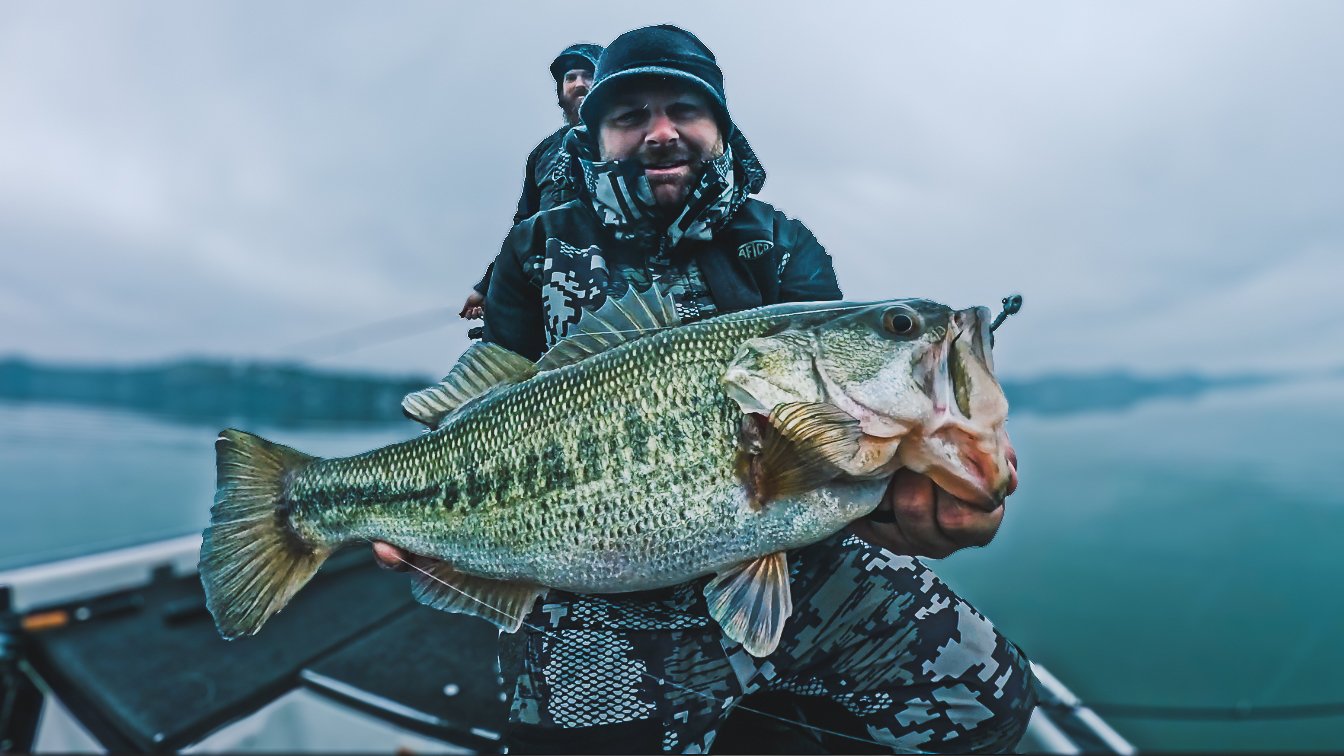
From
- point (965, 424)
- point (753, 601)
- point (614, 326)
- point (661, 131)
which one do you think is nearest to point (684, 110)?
point (661, 131)

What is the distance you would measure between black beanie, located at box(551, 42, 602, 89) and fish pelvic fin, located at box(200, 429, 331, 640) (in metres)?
2.11

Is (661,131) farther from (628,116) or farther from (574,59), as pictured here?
(574,59)

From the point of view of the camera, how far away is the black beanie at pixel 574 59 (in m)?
3.00

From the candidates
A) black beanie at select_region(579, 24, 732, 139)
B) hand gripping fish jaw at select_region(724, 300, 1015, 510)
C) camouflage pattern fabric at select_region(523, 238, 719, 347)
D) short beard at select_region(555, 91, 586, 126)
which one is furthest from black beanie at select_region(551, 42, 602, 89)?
hand gripping fish jaw at select_region(724, 300, 1015, 510)

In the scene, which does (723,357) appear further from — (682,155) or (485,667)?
(485,667)

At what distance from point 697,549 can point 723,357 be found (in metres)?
0.44

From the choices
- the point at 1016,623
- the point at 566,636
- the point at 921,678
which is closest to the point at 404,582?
the point at 566,636

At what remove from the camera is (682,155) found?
2.08 meters

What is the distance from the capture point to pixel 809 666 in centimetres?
181

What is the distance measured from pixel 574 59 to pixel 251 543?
7.83 feet

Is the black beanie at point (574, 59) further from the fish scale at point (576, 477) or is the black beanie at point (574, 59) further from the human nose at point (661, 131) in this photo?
the fish scale at point (576, 477)

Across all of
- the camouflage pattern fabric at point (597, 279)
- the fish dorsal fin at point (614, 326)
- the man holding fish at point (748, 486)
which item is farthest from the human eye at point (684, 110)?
the fish dorsal fin at point (614, 326)

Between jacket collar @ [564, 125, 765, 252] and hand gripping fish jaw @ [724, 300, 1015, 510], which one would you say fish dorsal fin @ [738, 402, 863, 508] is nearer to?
hand gripping fish jaw @ [724, 300, 1015, 510]

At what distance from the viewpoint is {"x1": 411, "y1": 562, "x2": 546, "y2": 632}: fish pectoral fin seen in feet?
5.50
